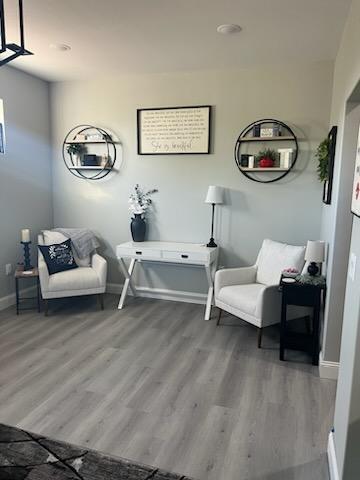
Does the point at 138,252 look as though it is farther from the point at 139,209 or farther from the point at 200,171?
the point at 200,171

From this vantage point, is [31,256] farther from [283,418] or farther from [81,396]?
[283,418]

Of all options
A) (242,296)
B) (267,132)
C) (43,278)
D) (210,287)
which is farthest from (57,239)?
(267,132)

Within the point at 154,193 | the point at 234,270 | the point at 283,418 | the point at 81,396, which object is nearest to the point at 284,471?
the point at 283,418

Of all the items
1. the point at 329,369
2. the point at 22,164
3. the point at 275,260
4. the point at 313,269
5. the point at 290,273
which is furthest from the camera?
the point at 22,164

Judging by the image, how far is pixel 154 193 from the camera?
4352 millimetres

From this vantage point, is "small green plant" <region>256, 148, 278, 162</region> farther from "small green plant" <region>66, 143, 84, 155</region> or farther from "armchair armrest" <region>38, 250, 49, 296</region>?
"armchair armrest" <region>38, 250, 49, 296</region>

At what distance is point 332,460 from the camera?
182cm

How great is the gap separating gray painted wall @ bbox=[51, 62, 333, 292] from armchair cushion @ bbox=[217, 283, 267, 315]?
2.12 feet

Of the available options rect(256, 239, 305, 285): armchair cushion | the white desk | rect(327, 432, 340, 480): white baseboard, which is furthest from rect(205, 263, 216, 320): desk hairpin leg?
rect(327, 432, 340, 480): white baseboard

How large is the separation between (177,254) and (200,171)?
1019 millimetres

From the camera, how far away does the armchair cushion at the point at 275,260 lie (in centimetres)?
344

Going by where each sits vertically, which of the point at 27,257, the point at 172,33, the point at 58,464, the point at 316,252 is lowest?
the point at 58,464

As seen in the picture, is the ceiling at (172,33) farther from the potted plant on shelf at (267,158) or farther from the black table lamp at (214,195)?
the black table lamp at (214,195)

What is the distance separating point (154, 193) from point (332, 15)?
8.19 feet
